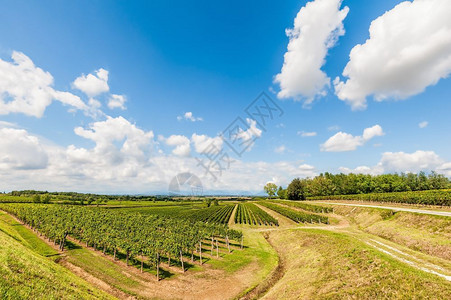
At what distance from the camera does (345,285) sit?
1847 centimetres

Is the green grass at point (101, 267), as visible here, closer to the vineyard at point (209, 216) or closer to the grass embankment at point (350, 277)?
the grass embankment at point (350, 277)

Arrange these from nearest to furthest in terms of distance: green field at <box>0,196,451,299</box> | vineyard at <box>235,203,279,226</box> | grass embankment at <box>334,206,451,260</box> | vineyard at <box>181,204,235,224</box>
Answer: green field at <box>0,196,451,299</box> → grass embankment at <box>334,206,451,260</box> → vineyard at <box>235,203,279,226</box> → vineyard at <box>181,204,235,224</box>

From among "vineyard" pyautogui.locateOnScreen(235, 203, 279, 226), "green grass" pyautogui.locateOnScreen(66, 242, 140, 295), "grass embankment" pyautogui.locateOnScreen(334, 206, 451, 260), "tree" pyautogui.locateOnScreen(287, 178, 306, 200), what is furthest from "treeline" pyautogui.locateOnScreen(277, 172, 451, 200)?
"green grass" pyautogui.locateOnScreen(66, 242, 140, 295)

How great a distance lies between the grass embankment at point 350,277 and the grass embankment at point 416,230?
1175cm

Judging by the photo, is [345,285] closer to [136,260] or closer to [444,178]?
[136,260]

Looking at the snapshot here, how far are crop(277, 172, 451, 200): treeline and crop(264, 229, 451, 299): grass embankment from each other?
113m

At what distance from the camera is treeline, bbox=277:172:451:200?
114 m

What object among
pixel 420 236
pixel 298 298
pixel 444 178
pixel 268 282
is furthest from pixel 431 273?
pixel 444 178

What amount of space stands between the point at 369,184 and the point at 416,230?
100 m

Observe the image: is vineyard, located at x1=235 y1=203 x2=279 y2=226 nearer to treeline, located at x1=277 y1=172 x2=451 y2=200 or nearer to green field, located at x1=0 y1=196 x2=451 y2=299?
green field, located at x1=0 y1=196 x2=451 y2=299

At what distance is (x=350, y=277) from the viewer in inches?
770

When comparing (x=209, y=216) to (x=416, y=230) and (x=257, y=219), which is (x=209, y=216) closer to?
(x=257, y=219)

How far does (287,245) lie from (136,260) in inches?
1224

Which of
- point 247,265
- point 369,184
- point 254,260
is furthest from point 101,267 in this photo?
point 369,184
